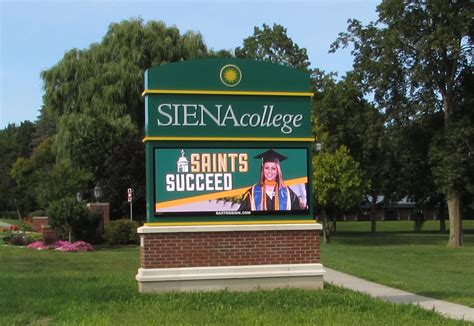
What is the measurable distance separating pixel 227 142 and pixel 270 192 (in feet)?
4.18

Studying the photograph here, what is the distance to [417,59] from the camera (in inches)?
1316

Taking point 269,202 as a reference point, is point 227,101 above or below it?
above

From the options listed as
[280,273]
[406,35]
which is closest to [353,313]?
[280,273]

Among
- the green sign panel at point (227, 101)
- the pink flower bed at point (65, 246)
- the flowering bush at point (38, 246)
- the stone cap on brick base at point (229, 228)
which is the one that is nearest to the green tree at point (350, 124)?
the pink flower bed at point (65, 246)

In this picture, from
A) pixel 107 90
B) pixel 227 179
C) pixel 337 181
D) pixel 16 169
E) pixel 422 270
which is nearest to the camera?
pixel 227 179

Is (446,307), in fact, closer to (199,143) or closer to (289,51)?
(199,143)

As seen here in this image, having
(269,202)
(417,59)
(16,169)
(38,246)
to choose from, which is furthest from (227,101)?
(16,169)

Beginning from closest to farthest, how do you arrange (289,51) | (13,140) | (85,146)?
(85,146) → (289,51) → (13,140)

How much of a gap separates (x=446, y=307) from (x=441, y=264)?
471 inches

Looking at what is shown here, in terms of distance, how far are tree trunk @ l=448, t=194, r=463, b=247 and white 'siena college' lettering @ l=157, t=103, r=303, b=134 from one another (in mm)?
23300

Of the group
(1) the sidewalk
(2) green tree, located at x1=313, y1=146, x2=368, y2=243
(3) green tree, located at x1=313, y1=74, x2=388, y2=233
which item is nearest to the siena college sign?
(1) the sidewalk

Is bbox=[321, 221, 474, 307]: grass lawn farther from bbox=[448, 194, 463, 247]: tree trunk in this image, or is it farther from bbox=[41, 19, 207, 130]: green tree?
bbox=[41, 19, 207, 130]: green tree

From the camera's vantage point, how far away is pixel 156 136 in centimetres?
1188

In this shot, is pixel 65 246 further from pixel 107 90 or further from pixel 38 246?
pixel 107 90
